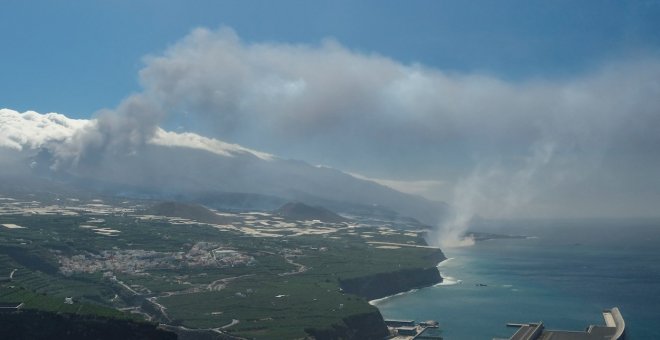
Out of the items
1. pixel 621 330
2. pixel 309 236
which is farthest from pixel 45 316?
pixel 309 236

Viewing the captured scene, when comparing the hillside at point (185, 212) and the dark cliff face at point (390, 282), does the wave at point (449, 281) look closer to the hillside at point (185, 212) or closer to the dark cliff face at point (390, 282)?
the dark cliff face at point (390, 282)

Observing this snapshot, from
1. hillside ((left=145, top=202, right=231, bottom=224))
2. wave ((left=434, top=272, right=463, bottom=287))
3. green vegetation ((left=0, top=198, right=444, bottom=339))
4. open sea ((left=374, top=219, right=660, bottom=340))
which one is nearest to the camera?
green vegetation ((left=0, top=198, right=444, bottom=339))

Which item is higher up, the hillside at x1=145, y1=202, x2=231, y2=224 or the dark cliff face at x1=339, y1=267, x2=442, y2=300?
the hillside at x1=145, y1=202, x2=231, y2=224

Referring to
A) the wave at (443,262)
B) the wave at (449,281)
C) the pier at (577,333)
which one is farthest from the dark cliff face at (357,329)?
the wave at (443,262)

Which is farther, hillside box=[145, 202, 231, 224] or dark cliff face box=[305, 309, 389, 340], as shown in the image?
hillside box=[145, 202, 231, 224]

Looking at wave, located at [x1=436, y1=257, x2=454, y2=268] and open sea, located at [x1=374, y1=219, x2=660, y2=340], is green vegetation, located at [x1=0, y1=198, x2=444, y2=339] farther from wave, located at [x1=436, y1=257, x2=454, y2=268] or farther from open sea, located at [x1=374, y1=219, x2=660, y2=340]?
open sea, located at [x1=374, y1=219, x2=660, y2=340]

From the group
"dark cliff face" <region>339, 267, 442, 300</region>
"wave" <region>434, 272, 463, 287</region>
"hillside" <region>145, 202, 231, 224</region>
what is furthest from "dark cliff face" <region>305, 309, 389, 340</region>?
"hillside" <region>145, 202, 231, 224</region>

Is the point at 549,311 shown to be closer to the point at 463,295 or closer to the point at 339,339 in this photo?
the point at 463,295

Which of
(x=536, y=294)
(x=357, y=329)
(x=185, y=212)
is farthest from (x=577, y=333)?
(x=185, y=212)

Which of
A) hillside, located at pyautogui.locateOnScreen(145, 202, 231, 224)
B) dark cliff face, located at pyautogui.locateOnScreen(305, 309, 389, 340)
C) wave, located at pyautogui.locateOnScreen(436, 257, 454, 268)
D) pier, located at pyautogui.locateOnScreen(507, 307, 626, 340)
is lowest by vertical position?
dark cliff face, located at pyautogui.locateOnScreen(305, 309, 389, 340)
